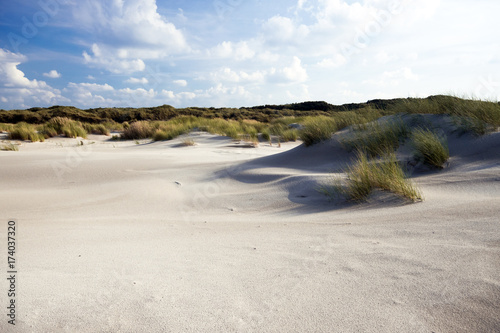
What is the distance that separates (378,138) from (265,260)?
4.76 metres

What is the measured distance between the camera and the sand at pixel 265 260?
1391 millimetres

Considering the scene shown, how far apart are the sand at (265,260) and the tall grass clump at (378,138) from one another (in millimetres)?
1340

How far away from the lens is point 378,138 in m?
6.07

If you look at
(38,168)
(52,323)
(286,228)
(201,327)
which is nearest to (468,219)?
(286,228)

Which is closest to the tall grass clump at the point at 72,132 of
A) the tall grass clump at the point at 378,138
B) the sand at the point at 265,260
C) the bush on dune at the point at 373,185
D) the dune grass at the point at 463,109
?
the sand at the point at 265,260

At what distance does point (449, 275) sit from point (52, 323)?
5.95 ft

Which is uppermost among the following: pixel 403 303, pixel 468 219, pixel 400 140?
pixel 400 140

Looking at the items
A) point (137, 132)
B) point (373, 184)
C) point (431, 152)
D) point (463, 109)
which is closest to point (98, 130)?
point (137, 132)

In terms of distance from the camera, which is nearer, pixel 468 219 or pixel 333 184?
pixel 468 219

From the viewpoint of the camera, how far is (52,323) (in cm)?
140

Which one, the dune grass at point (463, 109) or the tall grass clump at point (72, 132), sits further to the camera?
the tall grass clump at point (72, 132)

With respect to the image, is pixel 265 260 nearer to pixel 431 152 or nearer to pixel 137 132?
pixel 431 152

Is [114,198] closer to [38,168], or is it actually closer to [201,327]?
[38,168]

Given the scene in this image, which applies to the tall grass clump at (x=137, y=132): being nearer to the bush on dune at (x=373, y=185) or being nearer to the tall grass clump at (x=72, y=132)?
the tall grass clump at (x=72, y=132)
